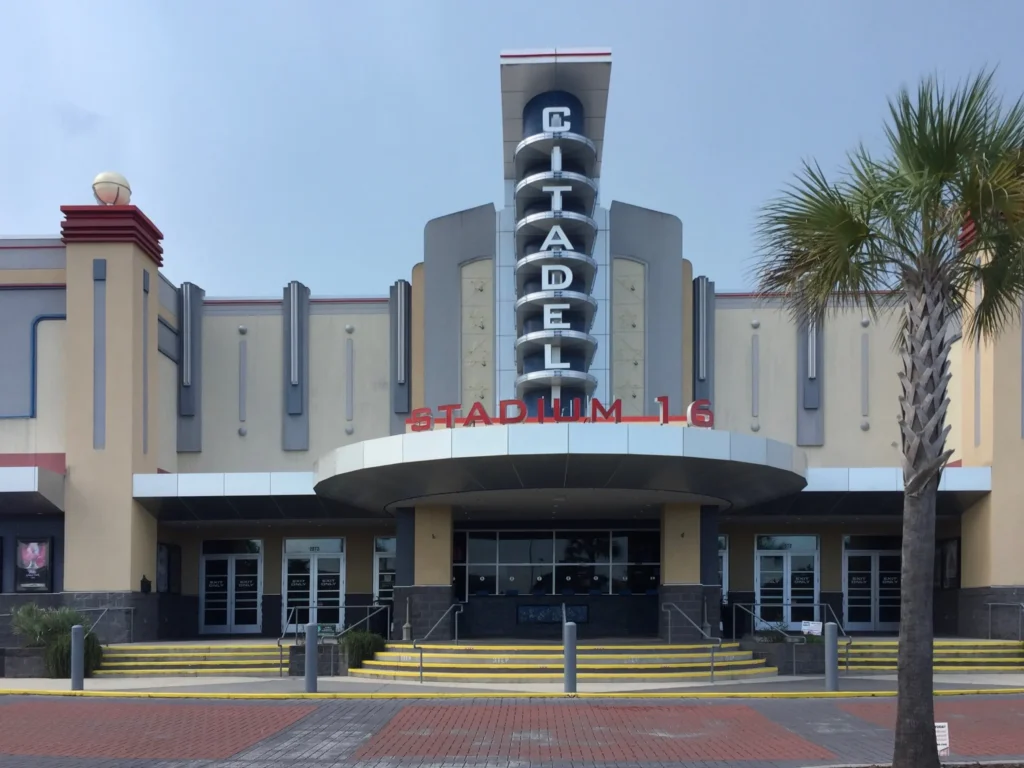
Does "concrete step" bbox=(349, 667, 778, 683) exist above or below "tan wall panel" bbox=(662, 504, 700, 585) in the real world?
below

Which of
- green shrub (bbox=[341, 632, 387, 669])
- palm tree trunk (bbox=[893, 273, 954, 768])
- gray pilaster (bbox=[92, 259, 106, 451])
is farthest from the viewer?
gray pilaster (bbox=[92, 259, 106, 451])

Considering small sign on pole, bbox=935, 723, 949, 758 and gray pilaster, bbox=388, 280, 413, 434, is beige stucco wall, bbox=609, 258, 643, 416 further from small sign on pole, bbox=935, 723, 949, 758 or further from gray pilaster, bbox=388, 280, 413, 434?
small sign on pole, bbox=935, 723, 949, 758

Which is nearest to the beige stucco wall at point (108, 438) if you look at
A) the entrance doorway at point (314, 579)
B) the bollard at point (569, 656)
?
the entrance doorway at point (314, 579)

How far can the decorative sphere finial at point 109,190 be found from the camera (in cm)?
3256

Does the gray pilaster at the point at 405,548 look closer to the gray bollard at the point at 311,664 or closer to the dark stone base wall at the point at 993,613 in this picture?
the gray bollard at the point at 311,664

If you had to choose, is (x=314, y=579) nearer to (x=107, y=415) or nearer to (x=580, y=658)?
(x=107, y=415)

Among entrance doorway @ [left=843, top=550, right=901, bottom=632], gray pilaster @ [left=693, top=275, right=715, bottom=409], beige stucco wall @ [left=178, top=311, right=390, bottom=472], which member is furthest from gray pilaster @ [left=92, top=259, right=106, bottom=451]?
entrance doorway @ [left=843, top=550, right=901, bottom=632]

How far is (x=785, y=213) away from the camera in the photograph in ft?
40.5

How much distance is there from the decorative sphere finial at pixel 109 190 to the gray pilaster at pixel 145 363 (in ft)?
6.94

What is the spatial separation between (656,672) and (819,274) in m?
13.8

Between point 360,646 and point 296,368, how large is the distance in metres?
13.3

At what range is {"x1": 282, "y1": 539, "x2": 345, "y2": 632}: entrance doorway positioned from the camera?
120 ft

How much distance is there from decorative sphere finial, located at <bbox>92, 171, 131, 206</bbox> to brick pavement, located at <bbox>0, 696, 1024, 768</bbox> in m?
16.3

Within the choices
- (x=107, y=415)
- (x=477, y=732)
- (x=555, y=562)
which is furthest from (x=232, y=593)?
(x=477, y=732)
